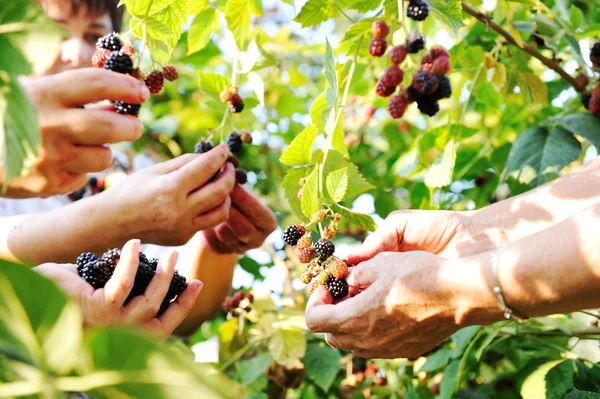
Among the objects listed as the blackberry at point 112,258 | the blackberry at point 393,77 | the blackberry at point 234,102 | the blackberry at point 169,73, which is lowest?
the blackberry at point 112,258

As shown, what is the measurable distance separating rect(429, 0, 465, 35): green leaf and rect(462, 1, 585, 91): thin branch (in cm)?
23

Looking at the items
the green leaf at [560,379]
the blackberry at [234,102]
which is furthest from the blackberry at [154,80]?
the green leaf at [560,379]

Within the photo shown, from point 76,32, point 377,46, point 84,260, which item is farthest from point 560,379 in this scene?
point 76,32

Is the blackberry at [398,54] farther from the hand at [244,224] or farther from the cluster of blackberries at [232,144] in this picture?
the hand at [244,224]

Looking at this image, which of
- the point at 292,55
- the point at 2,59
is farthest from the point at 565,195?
the point at 292,55

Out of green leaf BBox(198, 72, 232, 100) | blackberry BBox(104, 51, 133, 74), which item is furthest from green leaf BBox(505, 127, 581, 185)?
blackberry BBox(104, 51, 133, 74)

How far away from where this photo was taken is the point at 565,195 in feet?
4.71

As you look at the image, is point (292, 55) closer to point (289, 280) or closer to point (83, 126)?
point (289, 280)

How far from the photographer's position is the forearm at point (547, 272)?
0.92 metres

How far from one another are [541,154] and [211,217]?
2.84 ft

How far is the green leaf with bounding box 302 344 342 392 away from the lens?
1.91 meters

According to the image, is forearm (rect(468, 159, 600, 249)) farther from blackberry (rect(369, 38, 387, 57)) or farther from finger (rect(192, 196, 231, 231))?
finger (rect(192, 196, 231, 231))

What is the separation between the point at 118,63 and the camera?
4.16 ft

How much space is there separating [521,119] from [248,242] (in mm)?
1070
